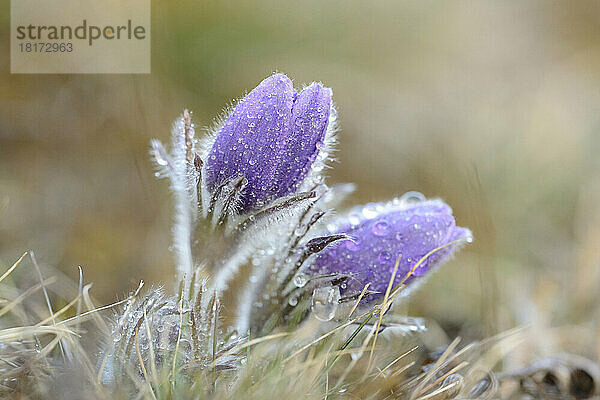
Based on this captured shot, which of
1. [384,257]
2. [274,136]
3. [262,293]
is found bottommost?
[262,293]

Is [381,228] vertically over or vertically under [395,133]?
under

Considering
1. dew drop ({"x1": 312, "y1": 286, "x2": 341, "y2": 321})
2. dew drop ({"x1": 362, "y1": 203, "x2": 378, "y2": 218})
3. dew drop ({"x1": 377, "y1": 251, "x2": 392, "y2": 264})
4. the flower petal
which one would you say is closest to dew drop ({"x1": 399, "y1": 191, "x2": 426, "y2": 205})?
dew drop ({"x1": 362, "y1": 203, "x2": 378, "y2": 218})

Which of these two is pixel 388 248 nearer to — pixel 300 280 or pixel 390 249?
pixel 390 249

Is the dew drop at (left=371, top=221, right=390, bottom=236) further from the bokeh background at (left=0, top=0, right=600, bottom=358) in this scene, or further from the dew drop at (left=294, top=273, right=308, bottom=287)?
the bokeh background at (left=0, top=0, right=600, bottom=358)

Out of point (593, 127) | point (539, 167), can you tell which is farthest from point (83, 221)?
point (593, 127)

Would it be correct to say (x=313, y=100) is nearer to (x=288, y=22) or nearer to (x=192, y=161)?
(x=192, y=161)

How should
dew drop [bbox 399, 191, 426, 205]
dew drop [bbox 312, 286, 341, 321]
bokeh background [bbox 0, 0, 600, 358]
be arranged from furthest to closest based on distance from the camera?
bokeh background [bbox 0, 0, 600, 358] < dew drop [bbox 399, 191, 426, 205] < dew drop [bbox 312, 286, 341, 321]

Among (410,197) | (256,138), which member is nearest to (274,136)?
(256,138)
